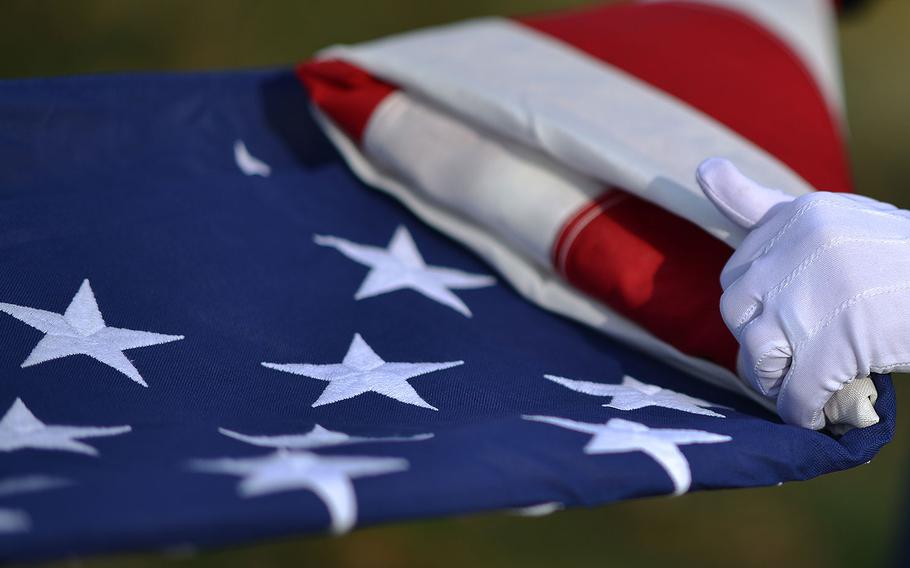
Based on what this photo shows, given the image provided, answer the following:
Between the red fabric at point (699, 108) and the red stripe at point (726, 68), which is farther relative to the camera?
the red stripe at point (726, 68)

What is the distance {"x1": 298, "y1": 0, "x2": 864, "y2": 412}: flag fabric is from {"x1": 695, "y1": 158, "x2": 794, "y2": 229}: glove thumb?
0.03m

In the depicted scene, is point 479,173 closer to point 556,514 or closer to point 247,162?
point 247,162

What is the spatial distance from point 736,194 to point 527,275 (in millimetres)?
254

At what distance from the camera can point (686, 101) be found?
1019 mm

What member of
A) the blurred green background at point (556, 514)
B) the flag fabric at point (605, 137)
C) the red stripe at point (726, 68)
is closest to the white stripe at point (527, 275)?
the flag fabric at point (605, 137)

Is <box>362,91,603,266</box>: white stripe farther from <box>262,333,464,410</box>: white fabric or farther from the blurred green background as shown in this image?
the blurred green background

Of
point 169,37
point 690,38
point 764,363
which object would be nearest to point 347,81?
point 690,38

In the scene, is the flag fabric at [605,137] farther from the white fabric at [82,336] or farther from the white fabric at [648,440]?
the white fabric at [82,336]

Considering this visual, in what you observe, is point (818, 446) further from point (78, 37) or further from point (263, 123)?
point (78, 37)

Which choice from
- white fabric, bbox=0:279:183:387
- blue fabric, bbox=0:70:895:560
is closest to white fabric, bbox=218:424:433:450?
blue fabric, bbox=0:70:895:560

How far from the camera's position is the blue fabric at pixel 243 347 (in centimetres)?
53

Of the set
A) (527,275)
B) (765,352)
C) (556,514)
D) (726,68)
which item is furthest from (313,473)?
(556,514)

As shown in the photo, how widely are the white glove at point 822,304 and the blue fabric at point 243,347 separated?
0.03 meters

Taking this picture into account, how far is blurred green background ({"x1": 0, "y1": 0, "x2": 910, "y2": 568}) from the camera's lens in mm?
1503
